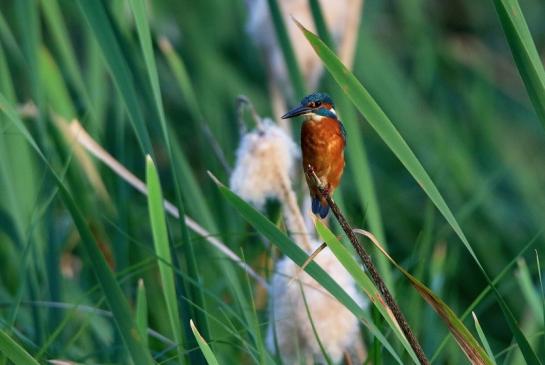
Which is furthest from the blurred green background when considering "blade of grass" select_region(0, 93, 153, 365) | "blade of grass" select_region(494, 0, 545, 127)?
"blade of grass" select_region(494, 0, 545, 127)

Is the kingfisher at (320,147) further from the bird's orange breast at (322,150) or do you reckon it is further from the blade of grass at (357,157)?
the blade of grass at (357,157)

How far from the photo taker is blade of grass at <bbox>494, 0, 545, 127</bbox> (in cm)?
123

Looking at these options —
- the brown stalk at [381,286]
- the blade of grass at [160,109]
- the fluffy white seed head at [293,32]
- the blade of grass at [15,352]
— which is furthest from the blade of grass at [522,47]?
the fluffy white seed head at [293,32]

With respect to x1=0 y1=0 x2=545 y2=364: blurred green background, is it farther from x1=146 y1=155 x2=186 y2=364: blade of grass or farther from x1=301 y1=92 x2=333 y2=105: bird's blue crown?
x1=301 y1=92 x2=333 y2=105: bird's blue crown

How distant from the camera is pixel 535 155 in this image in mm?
3945

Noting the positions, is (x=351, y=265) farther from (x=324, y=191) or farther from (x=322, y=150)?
(x=322, y=150)

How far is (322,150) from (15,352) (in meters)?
0.48

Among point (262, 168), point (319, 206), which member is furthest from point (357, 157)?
point (319, 206)

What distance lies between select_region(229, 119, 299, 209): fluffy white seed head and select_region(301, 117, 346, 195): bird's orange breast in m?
0.30

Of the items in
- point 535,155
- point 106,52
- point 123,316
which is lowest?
point 535,155

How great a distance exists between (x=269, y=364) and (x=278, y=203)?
0.38 meters

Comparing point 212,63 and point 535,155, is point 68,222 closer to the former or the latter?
point 212,63

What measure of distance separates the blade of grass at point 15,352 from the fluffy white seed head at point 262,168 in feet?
1.95

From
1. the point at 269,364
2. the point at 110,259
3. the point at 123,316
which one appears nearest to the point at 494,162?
the point at 110,259
